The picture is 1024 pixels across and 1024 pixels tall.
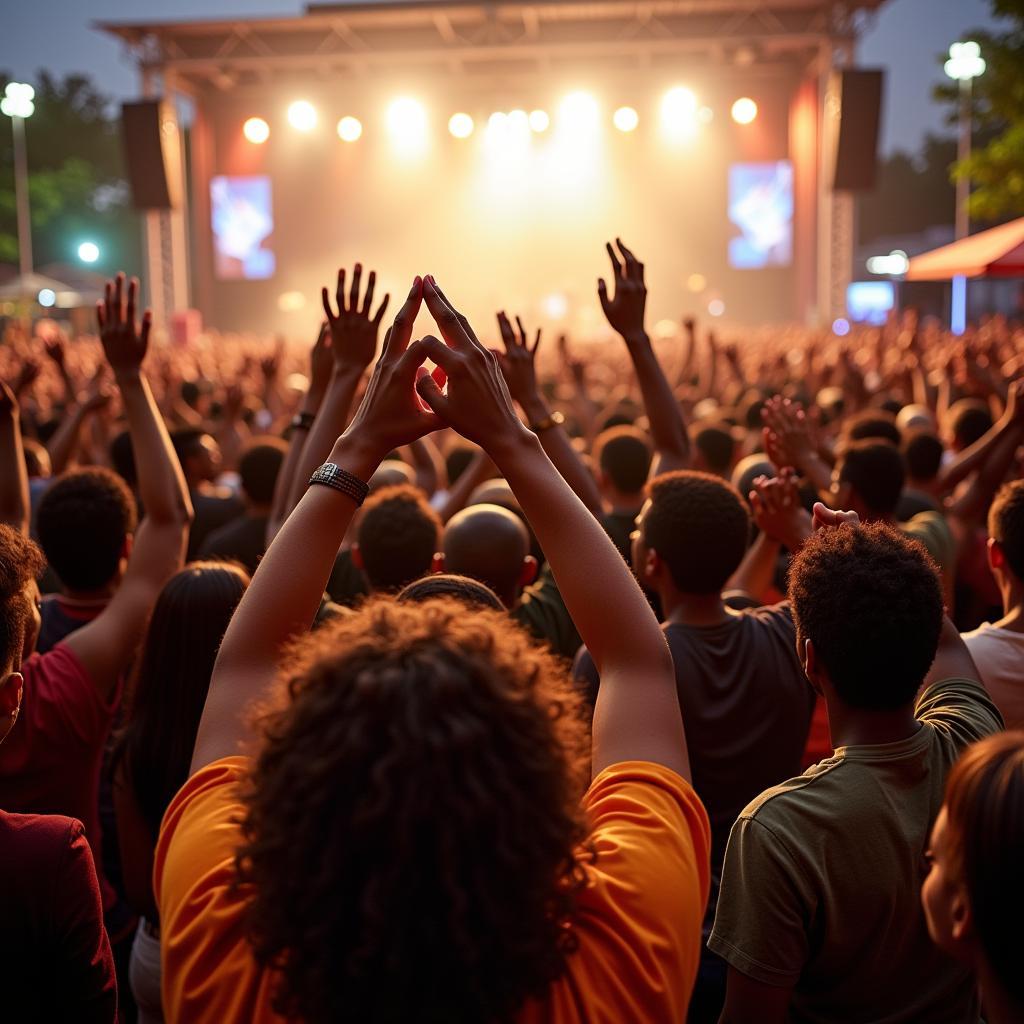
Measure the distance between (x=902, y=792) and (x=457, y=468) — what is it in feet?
13.9

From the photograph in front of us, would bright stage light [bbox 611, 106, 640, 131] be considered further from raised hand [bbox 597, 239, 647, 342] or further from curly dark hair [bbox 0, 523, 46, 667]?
curly dark hair [bbox 0, 523, 46, 667]

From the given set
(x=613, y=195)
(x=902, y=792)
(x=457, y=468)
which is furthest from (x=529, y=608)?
(x=613, y=195)

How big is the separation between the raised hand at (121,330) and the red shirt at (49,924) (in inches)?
75.7

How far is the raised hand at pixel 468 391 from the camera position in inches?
58.9

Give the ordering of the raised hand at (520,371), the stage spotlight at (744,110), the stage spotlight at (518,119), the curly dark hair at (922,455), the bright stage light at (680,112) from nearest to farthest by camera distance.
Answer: the raised hand at (520,371) < the curly dark hair at (922,455) < the stage spotlight at (744,110) < the stage spotlight at (518,119) < the bright stage light at (680,112)

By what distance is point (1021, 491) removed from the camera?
2.78m

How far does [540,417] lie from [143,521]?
1241mm

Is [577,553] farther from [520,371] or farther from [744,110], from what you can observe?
[744,110]

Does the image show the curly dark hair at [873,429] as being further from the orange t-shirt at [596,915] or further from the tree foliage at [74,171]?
the tree foliage at [74,171]

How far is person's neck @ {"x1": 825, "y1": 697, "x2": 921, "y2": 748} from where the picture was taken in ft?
5.90

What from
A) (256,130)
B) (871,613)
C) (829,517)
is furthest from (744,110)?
(871,613)

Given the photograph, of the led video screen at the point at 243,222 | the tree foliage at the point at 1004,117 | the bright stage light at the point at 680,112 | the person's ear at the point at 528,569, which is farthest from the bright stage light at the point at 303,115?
the person's ear at the point at 528,569

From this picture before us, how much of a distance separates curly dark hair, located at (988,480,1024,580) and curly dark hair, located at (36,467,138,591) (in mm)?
2362

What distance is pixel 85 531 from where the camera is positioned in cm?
302
